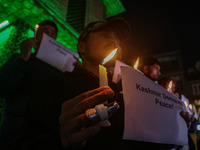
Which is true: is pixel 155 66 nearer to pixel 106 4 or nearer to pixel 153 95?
pixel 153 95

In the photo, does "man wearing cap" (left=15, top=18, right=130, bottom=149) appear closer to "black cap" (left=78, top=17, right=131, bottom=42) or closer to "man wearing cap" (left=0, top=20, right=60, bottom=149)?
"black cap" (left=78, top=17, right=131, bottom=42)

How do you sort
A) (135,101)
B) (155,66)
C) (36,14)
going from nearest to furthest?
(135,101) → (36,14) → (155,66)

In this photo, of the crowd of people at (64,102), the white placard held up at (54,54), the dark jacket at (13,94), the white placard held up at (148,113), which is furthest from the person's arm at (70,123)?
the white placard held up at (54,54)

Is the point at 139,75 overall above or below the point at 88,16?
below

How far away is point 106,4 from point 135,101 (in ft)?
21.1

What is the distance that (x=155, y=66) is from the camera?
3.24 metres

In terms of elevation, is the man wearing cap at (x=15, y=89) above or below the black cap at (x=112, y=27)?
below

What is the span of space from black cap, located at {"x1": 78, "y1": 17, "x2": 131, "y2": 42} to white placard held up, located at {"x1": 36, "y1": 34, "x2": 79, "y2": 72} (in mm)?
507

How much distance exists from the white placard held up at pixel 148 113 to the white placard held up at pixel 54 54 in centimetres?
173

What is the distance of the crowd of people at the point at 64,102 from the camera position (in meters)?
0.64

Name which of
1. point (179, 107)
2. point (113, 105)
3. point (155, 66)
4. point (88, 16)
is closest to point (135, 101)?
point (113, 105)

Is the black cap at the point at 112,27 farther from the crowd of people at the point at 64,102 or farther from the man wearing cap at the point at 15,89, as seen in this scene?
the man wearing cap at the point at 15,89

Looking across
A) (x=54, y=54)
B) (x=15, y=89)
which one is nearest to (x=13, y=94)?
(x=15, y=89)

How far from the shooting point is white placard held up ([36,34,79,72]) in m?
2.28
